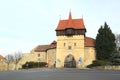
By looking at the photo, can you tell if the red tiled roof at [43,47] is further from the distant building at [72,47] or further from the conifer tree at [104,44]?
the conifer tree at [104,44]

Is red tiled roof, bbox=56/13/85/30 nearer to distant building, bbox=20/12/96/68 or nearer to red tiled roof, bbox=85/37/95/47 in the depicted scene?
distant building, bbox=20/12/96/68

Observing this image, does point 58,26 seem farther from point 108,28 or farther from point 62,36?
point 108,28

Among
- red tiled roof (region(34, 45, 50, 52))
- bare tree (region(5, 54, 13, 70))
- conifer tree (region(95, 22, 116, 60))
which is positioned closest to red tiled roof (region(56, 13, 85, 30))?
conifer tree (region(95, 22, 116, 60))

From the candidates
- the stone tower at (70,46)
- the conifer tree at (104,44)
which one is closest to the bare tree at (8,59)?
the stone tower at (70,46)

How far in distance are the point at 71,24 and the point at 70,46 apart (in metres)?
7.11

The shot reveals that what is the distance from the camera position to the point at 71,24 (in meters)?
Result: 86.4

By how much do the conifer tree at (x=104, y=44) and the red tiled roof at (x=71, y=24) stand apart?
237 inches

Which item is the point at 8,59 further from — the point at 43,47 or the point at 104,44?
the point at 104,44

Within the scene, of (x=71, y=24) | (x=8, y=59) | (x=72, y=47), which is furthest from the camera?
(x=8, y=59)

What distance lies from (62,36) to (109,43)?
1375 centimetres

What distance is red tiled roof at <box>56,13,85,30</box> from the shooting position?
85.4m

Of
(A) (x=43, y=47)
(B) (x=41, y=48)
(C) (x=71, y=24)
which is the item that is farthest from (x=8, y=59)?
(C) (x=71, y=24)

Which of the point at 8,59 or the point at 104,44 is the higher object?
the point at 104,44

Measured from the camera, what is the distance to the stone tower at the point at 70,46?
270 ft
